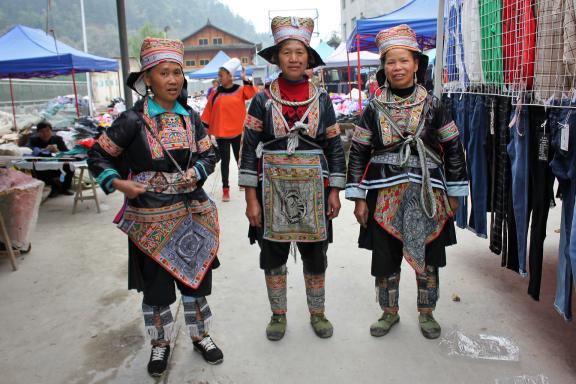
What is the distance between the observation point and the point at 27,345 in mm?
2883

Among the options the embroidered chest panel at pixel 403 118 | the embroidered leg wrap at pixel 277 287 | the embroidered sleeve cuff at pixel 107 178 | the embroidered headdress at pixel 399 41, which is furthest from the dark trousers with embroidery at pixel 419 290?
the embroidered sleeve cuff at pixel 107 178

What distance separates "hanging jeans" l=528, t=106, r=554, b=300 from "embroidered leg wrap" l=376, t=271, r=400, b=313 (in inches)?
29.3

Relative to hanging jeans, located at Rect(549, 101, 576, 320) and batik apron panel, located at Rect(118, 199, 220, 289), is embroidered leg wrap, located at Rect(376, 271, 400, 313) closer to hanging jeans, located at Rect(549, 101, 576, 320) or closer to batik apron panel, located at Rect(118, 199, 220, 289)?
hanging jeans, located at Rect(549, 101, 576, 320)

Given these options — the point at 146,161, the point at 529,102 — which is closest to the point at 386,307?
the point at 529,102

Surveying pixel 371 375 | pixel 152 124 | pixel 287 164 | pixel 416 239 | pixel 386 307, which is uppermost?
pixel 152 124

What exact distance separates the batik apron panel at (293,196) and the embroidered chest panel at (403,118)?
0.38 metres

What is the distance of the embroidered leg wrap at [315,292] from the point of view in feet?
9.32

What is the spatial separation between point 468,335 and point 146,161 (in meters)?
2.09

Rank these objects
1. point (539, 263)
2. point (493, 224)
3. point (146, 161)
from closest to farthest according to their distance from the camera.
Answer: point (146, 161), point (539, 263), point (493, 224)

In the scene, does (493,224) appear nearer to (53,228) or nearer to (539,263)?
(539,263)

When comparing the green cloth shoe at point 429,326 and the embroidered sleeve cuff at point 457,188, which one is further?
the green cloth shoe at point 429,326

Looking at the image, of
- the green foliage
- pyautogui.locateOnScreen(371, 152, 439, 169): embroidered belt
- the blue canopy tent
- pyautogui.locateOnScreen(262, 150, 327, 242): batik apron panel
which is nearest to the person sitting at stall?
the blue canopy tent

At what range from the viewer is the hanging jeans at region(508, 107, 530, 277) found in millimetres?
2607

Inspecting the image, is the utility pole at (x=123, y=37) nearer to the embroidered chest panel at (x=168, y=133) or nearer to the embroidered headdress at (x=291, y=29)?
the embroidered chest panel at (x=168, y=133)
